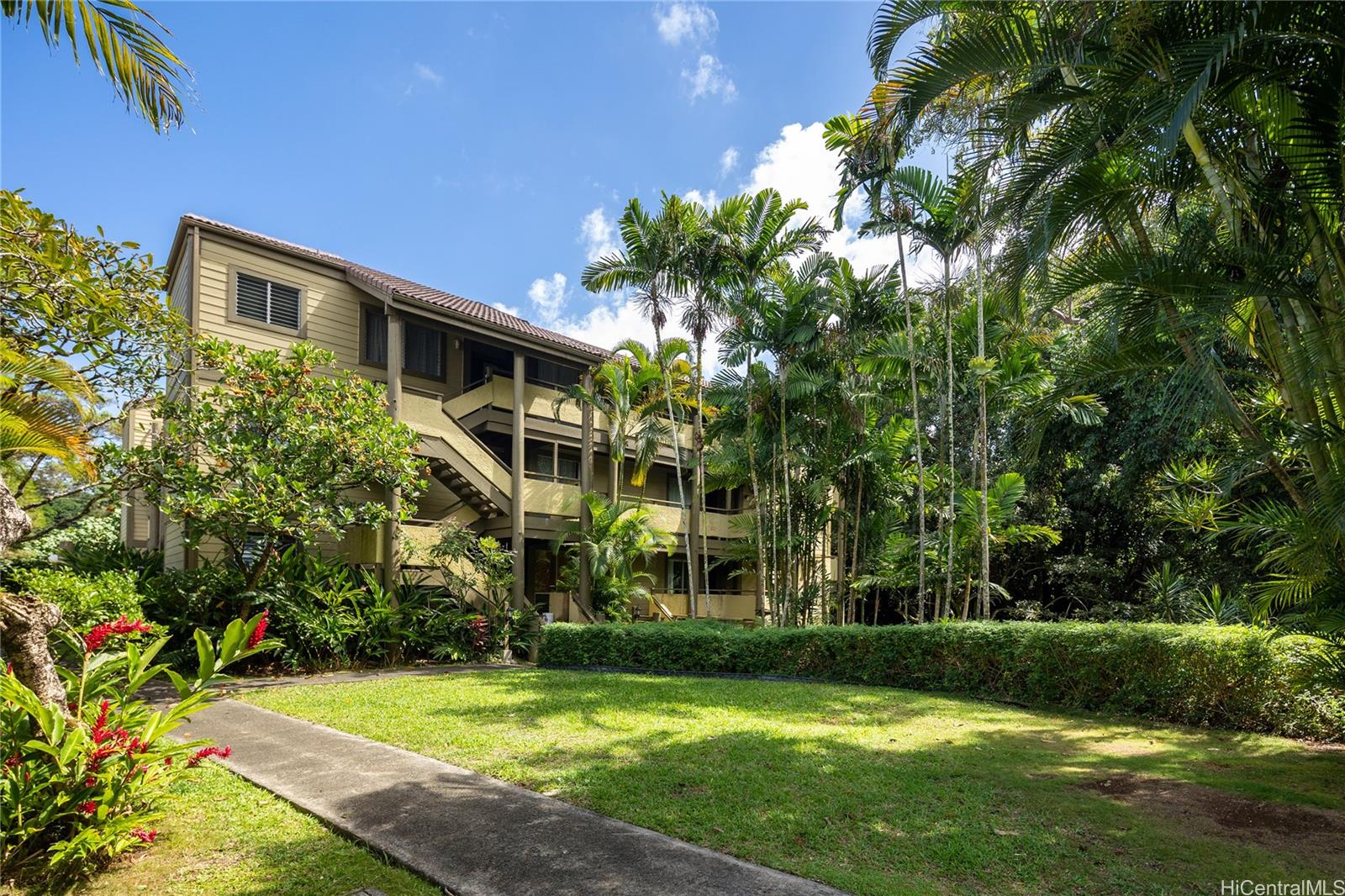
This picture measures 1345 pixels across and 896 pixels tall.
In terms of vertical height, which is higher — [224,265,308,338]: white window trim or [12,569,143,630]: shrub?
[224,265,308,338]: white window trim

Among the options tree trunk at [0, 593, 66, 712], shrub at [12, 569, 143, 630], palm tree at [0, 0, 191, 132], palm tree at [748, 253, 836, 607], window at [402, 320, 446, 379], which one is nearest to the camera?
palm tree at [0, 0, 191, 132]

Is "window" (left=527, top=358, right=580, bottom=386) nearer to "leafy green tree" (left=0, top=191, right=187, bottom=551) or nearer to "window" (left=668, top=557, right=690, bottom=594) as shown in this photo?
"window" (left=668, top=557, right=690, bottom=594)

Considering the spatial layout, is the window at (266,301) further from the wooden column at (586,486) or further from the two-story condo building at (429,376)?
the wooden column at (586,486)

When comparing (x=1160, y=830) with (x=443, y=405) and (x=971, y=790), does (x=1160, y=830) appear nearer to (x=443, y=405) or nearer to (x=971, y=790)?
(x=971, y=790)

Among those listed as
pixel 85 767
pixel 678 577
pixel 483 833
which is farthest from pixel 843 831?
pixel 678 577

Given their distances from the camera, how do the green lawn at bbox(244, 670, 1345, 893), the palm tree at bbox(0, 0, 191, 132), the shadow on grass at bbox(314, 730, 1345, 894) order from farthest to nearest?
the green lawn at bbox(244, 670, 1345, 893)
the shadow on grass at bbox(314, 730, 1345, 894)
the palm tree at bbox(0, 0, 191, 132)

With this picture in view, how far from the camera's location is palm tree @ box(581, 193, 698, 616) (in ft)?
55.4

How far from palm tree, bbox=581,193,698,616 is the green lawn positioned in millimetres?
9118

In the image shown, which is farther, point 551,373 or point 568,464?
point 551,373

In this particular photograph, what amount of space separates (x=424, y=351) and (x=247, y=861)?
628 inches

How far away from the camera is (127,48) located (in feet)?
13.3

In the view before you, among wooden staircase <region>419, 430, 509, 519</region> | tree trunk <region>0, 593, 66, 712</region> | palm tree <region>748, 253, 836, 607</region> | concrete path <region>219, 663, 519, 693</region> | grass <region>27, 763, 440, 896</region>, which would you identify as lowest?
concrete path <region>219, 663, 519, 693</region>

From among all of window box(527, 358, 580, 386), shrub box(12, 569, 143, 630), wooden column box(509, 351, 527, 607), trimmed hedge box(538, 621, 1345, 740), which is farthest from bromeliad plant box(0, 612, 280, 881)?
window box(527, 358, 580, 386)

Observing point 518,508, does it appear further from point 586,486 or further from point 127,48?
point 127,48
